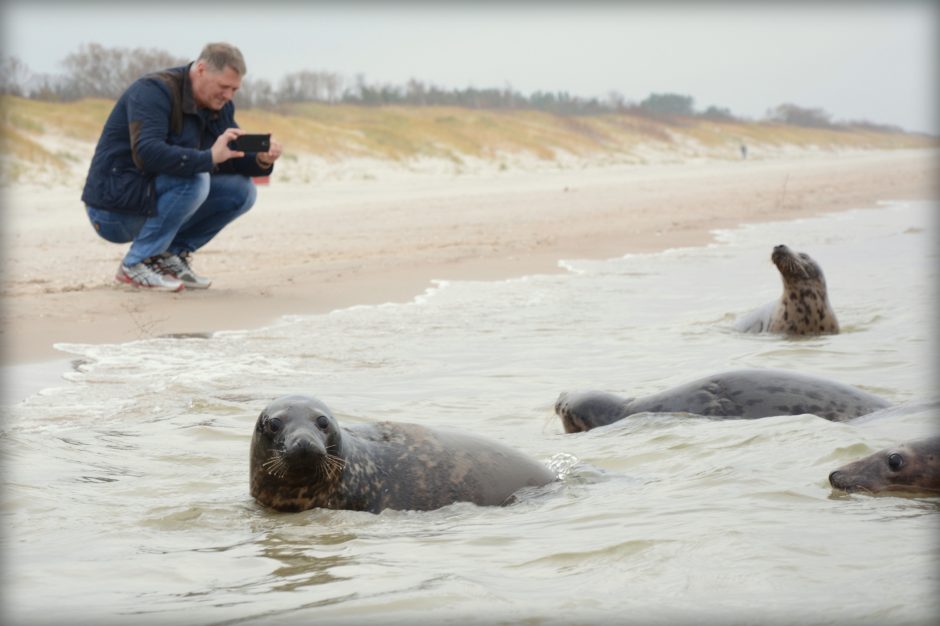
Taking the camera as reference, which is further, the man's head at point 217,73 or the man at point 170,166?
the man at point 170,166

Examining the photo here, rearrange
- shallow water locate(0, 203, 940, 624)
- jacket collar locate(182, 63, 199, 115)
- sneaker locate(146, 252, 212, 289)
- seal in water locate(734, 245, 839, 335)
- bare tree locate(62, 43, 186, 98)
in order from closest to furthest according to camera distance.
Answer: shallow water locate(0, 203, 940, 624) < seal in water locate(734, 245, 839, 335) < jacket collar locate(182, 63, 199, 115) < sneaker locate(146, 252, 212, 289) < bare tree locate(62, 43, 186, 98)

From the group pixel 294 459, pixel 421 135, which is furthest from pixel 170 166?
pixel 421 135

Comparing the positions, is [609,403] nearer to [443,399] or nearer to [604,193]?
[443,399]

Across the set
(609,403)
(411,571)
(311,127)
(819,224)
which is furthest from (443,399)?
(311,127)

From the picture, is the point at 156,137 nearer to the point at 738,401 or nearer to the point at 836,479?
the point at 738,401

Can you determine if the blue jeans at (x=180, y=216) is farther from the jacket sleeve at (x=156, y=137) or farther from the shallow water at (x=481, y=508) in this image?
the shallow water at (x=481, y=508)

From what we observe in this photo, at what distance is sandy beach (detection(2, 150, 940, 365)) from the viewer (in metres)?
8.37

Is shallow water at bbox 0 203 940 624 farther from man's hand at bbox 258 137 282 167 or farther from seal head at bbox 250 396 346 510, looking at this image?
man's hand at bbox 258 137 282 167

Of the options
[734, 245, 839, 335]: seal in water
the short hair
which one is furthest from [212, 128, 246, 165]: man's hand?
[734, 245, 839, 335]: seal in water

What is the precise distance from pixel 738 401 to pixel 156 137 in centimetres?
497

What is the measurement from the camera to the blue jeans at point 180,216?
8719 mm

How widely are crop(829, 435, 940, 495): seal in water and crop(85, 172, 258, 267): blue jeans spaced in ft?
19.1

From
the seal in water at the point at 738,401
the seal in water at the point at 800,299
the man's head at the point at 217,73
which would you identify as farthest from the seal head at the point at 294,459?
the man's head at the point at 217,73

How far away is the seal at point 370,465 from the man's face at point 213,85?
4.61 meters
